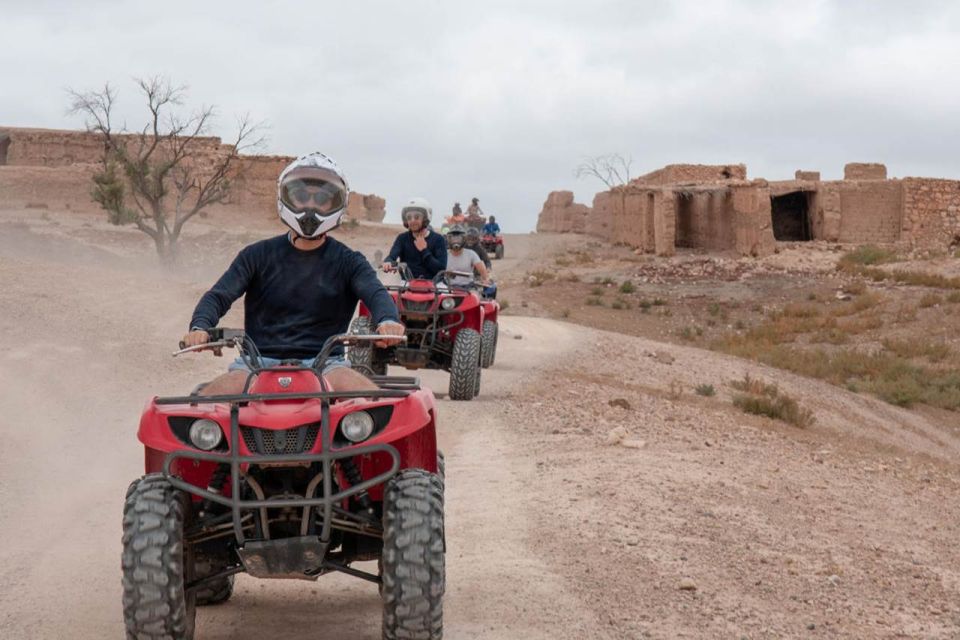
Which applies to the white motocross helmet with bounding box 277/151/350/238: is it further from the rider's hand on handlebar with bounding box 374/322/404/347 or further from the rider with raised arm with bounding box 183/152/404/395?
the rider's hand on handlebar with bounding box 374/322/404/347

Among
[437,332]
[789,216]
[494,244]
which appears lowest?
[437,332]

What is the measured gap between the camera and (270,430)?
5.09 m

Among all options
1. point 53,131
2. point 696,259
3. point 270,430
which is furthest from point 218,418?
point 53,131

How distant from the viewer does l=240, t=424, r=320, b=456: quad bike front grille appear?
508 centimetres

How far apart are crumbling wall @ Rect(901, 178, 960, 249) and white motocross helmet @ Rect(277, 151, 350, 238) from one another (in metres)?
41.4

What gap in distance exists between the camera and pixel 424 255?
1450cm

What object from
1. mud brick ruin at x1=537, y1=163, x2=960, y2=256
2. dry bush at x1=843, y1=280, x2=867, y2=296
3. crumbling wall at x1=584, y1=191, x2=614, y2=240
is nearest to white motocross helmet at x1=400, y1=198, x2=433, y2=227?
dry bush at x1=843, y1=280, x2=867, y2=296

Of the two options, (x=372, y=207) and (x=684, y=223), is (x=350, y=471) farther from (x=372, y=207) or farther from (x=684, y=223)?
(x=372, y=207)

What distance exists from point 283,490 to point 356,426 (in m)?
0.39

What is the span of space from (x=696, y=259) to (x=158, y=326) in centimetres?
2643

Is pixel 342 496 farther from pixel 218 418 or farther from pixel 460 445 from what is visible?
pixel 460 445

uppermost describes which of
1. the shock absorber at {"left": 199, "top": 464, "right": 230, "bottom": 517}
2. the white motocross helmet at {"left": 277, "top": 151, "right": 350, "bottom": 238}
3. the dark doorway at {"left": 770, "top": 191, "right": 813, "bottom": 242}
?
the dark doorway at {"left": 770, "top": 191, "right": 813, "bottom": 242}

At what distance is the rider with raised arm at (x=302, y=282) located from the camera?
6094mm

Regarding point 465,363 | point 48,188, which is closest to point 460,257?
point 465,363
